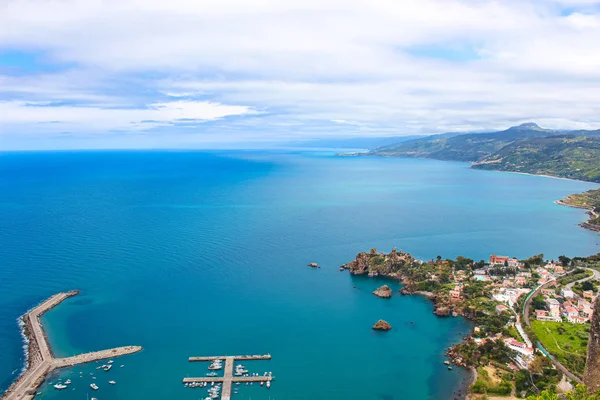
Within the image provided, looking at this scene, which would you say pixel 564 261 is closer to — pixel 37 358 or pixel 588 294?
pixel 588 294

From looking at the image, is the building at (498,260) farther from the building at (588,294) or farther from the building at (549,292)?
the building at (588,294)

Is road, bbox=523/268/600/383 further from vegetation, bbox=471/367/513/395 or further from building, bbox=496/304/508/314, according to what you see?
vegetation, bbox=471/367/513/395

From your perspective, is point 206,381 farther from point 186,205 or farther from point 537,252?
point 186,205

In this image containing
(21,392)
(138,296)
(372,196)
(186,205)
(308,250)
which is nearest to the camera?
(21,392)

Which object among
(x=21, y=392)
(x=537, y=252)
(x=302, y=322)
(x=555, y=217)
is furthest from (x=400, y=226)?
(x=21, y=392)

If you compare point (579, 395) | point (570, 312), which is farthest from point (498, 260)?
point (579, 395)

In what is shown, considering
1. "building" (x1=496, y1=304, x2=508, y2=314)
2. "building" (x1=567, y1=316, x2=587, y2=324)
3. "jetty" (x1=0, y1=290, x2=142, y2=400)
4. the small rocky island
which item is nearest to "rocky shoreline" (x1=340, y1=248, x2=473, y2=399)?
"building" (x1=496, y1=304, x2=508, y2=314)

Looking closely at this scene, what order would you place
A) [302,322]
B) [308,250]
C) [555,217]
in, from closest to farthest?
[302,322] < [308,250] < [555,217]
